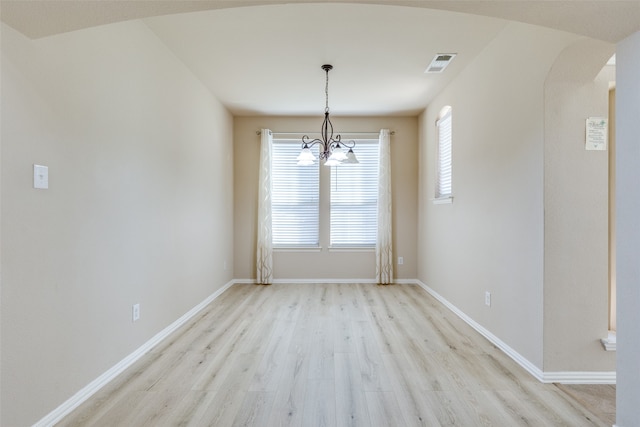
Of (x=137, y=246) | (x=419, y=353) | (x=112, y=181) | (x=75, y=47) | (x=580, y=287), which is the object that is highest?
(x=75, y=47)

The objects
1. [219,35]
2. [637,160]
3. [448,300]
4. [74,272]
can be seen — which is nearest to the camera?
[637,160]

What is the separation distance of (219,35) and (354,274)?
3.89 meters

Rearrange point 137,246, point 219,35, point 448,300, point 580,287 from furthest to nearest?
1. point 448,300
2. point 219,35
3. point 137,246
4. point 580,287

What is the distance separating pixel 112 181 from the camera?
2373mm

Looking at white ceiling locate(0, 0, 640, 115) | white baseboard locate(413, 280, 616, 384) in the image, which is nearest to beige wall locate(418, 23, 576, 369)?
white baseboard locate(413, 280, 616, 384)

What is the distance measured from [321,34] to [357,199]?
3.00 m

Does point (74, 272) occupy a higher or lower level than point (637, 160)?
lower

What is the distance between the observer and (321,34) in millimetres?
2912

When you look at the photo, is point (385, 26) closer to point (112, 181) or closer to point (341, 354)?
point (112, 181)

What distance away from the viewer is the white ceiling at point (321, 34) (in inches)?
60.3

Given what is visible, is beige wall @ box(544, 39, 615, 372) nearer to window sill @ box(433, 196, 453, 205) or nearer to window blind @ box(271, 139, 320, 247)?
window sill @ box(433, 196, 453, 205)

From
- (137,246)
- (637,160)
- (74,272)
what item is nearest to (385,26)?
(637,160)

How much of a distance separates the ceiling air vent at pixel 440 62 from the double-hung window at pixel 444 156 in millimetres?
635

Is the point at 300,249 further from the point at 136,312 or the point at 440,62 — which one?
the point at 440,62
